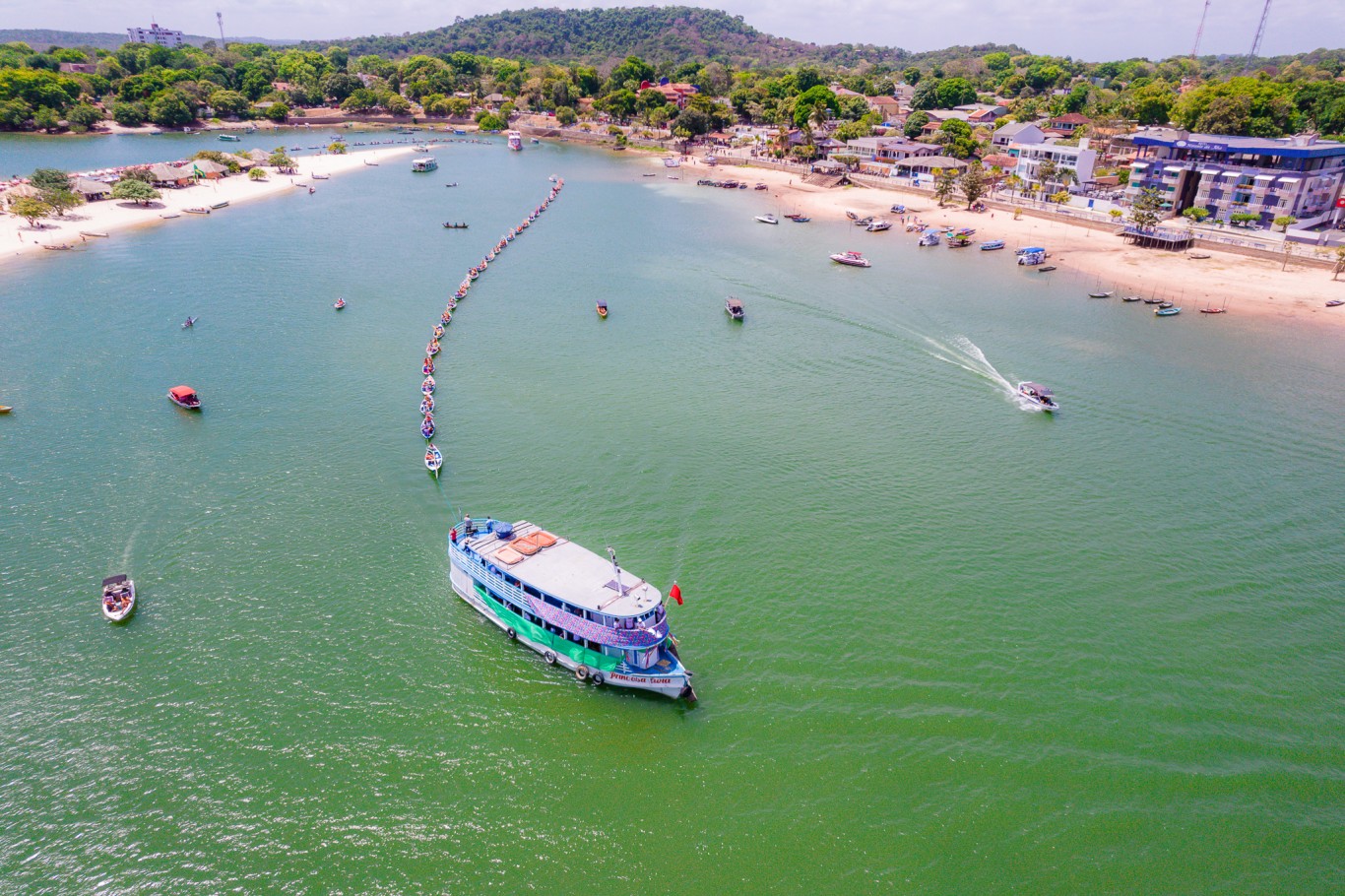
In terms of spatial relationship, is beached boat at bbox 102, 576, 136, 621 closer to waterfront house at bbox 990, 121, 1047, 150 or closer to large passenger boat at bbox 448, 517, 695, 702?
large passenger boat at bbox 448, 517, 695, 702

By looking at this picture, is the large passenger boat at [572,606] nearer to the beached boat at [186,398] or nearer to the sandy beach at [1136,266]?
the beached boat at [186,398]

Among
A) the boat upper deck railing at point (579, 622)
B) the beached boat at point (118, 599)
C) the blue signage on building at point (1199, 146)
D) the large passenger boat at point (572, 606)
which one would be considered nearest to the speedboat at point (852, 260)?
the blue signage on building at point (1199, 146)

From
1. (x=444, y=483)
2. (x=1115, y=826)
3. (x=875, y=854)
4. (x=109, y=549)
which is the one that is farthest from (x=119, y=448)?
(x=1115, y=826)

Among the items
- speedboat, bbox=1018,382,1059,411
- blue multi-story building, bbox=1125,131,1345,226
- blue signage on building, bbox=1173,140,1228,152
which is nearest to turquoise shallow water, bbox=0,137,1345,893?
speedboat, bbox=1018,382,1059,411

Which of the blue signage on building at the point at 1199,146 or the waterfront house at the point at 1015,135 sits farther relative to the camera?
the waterfront house at the point at 1015,135

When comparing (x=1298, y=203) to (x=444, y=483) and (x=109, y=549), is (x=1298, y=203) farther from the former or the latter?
(x=109, y=549)

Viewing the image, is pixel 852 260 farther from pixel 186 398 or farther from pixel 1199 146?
pixel 186 398

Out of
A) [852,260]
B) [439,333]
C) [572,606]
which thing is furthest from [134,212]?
[572,606]
